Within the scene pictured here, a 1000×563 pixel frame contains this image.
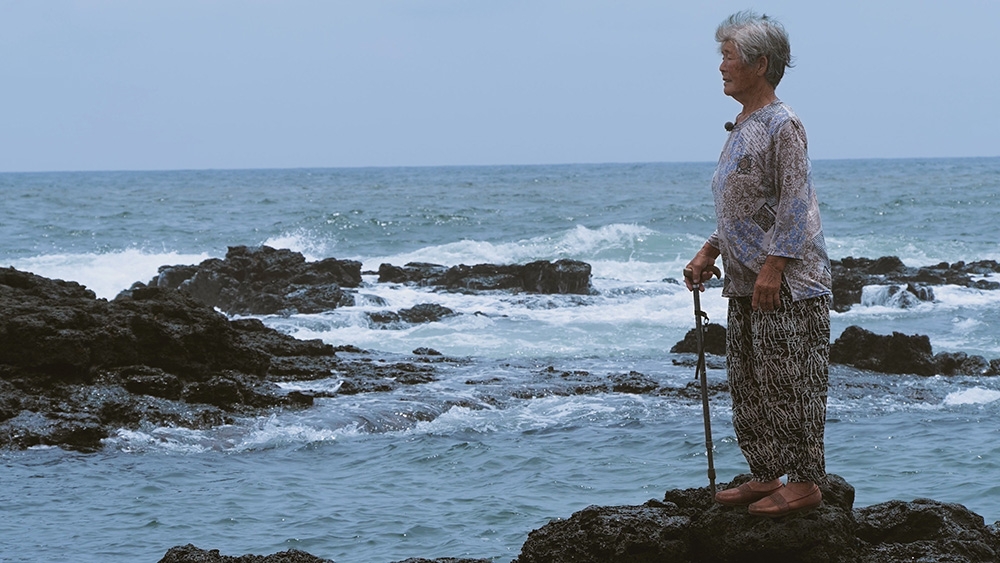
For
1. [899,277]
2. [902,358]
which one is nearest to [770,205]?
[902,358]

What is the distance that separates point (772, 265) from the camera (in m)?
4.22

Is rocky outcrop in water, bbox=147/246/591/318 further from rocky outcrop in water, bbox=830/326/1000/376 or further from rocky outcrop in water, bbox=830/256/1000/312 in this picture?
rocky outcrop in water, bbox=830/326/1000/376

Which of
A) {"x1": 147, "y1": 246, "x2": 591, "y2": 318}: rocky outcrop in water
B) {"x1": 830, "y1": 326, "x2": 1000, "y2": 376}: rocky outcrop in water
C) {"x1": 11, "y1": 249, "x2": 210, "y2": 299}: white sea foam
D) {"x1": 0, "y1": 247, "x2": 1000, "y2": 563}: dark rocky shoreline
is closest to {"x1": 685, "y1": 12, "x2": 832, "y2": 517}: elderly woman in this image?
{"x1": 0, "y1": 247, "x2": 1000, "y2": 563}: dark rocky shoreline

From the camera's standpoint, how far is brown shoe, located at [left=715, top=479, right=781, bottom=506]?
15.1 feet

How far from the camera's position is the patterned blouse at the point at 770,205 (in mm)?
4227

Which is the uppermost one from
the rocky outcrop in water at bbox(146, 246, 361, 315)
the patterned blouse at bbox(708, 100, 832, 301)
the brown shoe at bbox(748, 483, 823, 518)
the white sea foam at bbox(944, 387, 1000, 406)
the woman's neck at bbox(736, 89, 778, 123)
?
the woman's neck at bbox(736, 89, 778, 123)

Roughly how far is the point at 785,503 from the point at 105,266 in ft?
93.4

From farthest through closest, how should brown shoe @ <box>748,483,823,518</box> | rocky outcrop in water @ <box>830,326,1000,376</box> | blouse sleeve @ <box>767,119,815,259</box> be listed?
rocky outcrop in water @ <box>830,326,1000,376</box>, brown shoe @ <box>748,483,823,518</box>, blouse sleeve @ <box>767,119,815,259</box>

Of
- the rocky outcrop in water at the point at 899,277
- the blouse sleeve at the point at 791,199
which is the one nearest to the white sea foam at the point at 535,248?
the rocky outcrop in water at the point at 899,277

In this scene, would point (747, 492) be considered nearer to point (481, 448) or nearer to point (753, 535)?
point (753, 535)

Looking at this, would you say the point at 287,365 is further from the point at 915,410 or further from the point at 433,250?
the point at 433,250

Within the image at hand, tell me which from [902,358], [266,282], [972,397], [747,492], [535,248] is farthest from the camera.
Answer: [535,248]

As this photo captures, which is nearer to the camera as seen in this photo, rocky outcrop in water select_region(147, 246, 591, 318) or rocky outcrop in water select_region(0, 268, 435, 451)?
rocky outcrop in water select_region(0, 268, 435, 451)

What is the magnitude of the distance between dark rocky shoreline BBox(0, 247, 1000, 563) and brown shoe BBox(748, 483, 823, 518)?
0.06m
